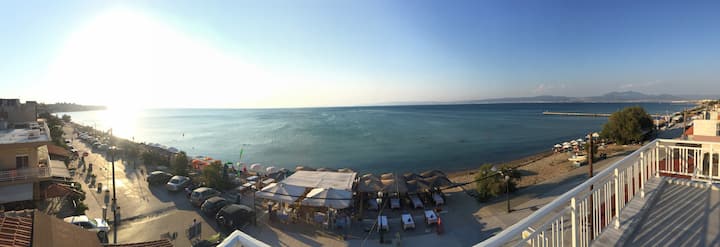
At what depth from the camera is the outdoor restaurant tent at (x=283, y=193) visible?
38.6ft

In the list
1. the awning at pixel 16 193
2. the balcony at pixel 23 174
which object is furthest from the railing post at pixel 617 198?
the balcony at pixel 23 174

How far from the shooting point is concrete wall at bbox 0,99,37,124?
23.9 metres

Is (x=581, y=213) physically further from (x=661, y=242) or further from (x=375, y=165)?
(x=375, y=165)

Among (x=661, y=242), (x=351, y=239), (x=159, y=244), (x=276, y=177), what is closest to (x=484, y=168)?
(x=351, y=239)

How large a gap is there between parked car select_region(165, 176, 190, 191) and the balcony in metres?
4.48

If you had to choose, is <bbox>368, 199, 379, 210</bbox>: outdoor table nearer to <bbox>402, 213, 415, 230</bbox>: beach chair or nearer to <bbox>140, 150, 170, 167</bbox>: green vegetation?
<bbox>402, 213, 415, 230</bbox>: beach chair

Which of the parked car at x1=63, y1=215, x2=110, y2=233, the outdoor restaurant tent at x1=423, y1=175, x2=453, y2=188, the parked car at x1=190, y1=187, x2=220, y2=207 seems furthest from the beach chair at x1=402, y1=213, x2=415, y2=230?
the parked car at x1=63, y1=215, x2=110, y2=233

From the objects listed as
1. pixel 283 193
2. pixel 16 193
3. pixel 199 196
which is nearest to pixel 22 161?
pixel 16 193

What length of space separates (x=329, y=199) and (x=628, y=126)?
2927 centimetres

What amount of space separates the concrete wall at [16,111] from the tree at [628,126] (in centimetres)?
5204

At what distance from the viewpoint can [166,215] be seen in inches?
472

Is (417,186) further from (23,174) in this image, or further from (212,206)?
(23,174)

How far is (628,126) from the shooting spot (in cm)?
2622

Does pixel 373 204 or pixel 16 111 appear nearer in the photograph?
pixel 373 204
